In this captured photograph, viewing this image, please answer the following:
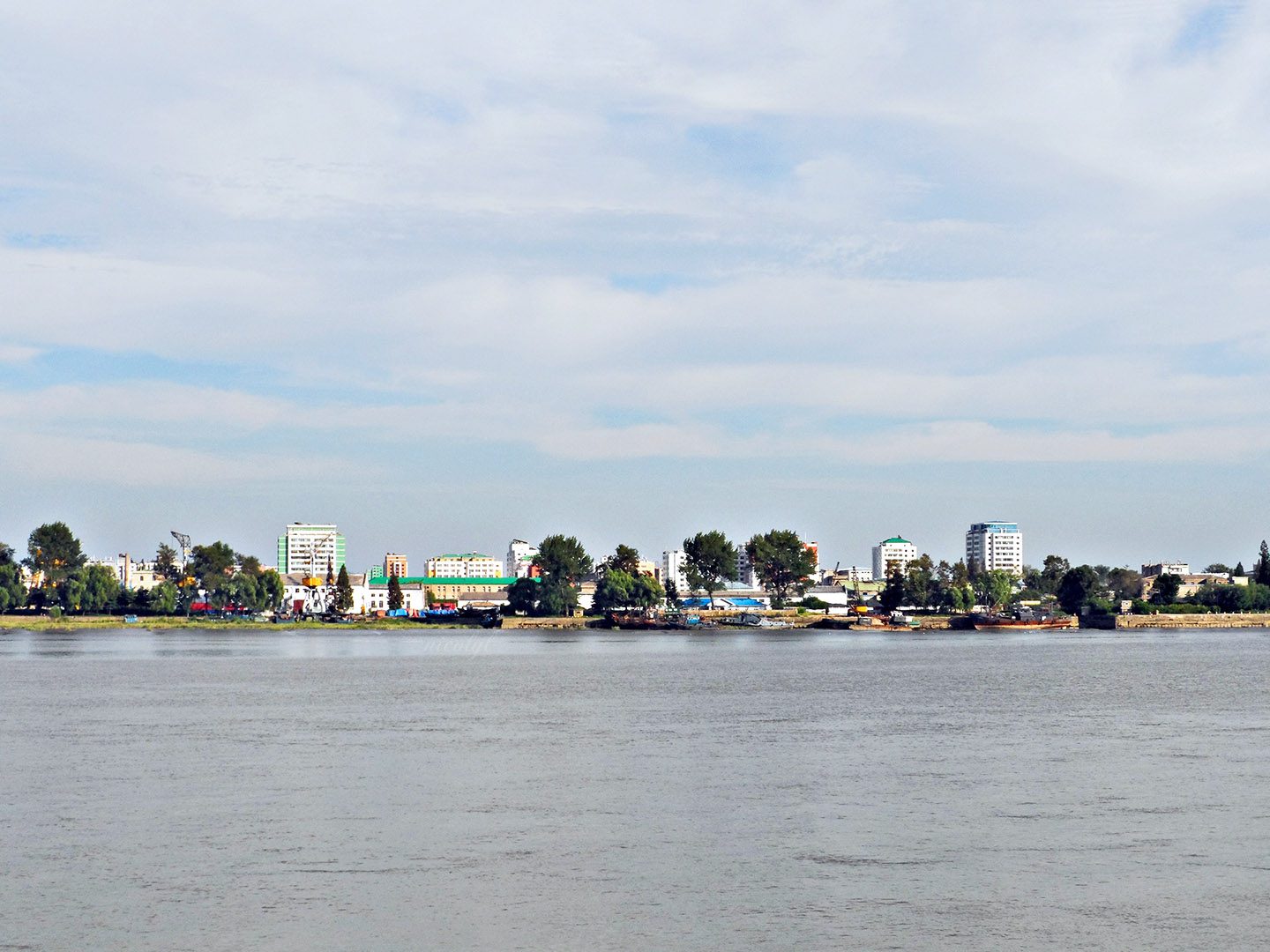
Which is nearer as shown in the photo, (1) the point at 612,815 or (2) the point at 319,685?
(1) the point at 612,815

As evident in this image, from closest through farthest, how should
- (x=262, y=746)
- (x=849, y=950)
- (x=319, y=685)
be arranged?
1. (x=849, y=950)
2. (x=262, y=746)
3. (x=319, y=685)

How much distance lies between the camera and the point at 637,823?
27.7 m

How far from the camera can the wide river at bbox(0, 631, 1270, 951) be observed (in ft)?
64.9

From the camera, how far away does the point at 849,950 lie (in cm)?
1833

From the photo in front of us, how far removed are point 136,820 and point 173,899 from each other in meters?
7.31

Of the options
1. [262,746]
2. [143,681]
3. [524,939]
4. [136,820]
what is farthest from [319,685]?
[524,939]

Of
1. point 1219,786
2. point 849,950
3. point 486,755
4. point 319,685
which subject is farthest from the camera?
point 319,685

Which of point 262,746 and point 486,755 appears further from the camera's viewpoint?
point 262,746

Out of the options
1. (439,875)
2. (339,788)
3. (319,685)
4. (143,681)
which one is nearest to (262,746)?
(339,788)

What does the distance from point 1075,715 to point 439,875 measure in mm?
35078

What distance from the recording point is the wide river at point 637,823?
1978 cm

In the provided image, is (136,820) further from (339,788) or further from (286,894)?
(286,894)

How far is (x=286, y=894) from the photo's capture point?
21.5 metres

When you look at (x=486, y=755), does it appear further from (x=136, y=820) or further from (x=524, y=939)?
(x=524, y=939)
